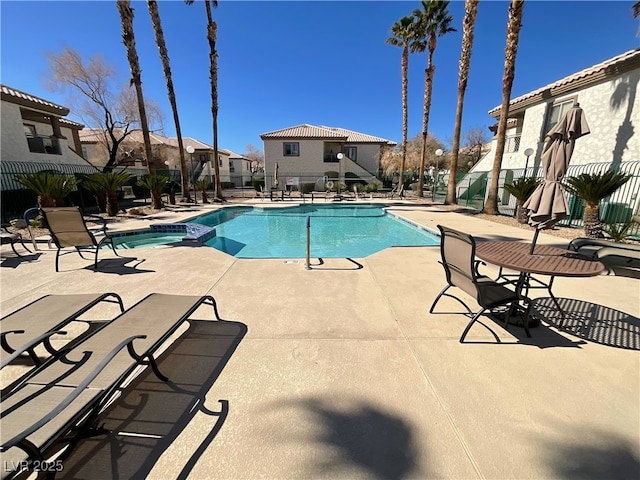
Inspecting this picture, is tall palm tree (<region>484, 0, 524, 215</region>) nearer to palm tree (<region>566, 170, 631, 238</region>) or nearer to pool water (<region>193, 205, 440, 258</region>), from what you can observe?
palm tree (<region>566, 170, 631, 238</region>)

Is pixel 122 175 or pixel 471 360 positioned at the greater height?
pixel 122 175

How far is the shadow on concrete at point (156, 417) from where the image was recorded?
1.49 m

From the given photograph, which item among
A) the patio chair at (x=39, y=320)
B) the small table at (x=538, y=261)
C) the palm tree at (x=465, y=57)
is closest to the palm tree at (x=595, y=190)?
the small table at (x=538, y=261)

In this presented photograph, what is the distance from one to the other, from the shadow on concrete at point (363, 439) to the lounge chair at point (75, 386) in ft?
3.74

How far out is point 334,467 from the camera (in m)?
1.50

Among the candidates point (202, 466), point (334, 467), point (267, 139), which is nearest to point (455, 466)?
point (334, 467)

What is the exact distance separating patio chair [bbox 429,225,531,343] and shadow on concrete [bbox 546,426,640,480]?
40.5 inches

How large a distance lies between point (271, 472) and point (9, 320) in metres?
2.49

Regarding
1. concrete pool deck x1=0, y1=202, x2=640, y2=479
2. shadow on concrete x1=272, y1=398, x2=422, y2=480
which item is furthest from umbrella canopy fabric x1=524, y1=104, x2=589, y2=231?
shadow on concrete x1=272, y1=398, x2=422, y2=480

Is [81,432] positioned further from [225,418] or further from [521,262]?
[521,262]

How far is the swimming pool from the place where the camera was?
7.96 m

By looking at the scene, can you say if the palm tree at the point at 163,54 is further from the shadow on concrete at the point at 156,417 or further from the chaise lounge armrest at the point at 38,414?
the chaise lounge armrest at the point at 38,414

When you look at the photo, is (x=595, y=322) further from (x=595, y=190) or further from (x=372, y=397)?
(x=595, y=190)

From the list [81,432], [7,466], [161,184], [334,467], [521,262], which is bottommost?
[334,467]
